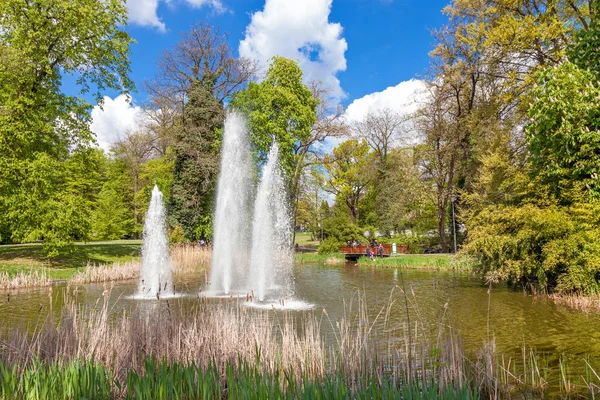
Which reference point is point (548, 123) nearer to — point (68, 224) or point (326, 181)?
point (68, 224)

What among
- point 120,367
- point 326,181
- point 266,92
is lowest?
point 120,367

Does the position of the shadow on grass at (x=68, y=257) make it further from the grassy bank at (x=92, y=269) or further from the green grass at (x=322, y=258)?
the green grass at (x=322, y=258)

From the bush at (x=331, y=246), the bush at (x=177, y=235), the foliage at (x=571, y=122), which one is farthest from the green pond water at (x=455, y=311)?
the bush at (x=331, y=246)

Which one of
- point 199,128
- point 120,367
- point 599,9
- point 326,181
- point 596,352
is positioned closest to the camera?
point 120,367

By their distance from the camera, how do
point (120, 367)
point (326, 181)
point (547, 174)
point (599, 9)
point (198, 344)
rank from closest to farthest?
point (120, 367) < point (198, 344) < point (599, 9) < point (547, 174) < point (326, 181)

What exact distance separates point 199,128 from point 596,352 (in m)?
30.8

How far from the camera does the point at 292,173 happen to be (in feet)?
124

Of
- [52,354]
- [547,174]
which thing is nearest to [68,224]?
[52,354]

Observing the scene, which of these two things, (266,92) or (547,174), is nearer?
(547,174)

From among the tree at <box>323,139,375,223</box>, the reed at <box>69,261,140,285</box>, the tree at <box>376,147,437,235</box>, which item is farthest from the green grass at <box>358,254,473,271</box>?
the tree at <box>323,139,375,223</box>

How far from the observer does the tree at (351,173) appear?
160 ft

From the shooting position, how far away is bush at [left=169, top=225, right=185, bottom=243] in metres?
31.7

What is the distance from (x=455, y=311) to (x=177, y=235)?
81.3 feet

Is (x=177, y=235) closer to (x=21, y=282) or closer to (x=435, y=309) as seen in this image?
(x=21, y=282)
